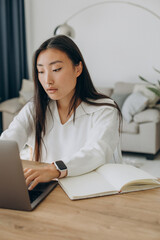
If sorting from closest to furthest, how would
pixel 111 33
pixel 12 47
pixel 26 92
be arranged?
1. pixel 26 92
2. pixel 111 33
3. pixel 12 47

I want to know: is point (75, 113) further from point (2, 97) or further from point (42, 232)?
point (2, 97)

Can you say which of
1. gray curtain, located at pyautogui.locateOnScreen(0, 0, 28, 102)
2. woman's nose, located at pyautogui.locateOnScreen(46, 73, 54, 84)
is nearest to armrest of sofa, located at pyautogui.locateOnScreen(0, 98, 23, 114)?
gray curtain, located at pyautogui.locateOnScreen(0, 0, 28, 102)

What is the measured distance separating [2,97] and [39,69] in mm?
3570

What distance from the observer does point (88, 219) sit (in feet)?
2.69

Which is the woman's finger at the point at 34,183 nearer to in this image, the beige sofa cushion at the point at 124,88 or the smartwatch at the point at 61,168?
the smartwatch at the point at 61,168

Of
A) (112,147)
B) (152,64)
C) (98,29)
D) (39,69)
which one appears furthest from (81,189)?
(98,29)

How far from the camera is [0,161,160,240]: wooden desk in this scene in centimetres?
75

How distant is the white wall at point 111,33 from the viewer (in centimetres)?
432

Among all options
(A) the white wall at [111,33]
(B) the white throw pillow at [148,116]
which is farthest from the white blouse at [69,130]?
(A) the white wall at [111,33]

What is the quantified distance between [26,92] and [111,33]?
147 centimetres

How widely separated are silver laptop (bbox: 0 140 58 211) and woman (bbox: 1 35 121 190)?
380 millimetres

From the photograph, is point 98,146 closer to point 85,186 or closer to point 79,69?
point 85,186

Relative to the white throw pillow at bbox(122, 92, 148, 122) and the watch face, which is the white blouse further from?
the white throw pillow at bbox(122, 92, 148, 122)

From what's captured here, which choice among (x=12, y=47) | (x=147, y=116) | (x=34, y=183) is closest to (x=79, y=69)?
(x=34, y=183)
